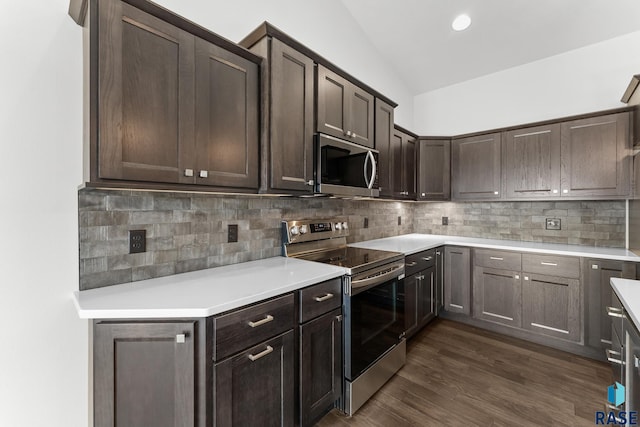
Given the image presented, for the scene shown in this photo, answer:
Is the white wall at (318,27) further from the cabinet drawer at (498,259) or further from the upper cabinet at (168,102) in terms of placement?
the cabinet drawer at (498,259)

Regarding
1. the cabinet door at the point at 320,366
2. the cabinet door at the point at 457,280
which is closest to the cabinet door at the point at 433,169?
the cabinet door at the point at 457,280

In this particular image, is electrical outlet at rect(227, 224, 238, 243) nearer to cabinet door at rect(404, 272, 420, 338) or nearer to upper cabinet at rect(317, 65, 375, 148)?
A: upper cabinet at rect(317, 65, 375, 148)

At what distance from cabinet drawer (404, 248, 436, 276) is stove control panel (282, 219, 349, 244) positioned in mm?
629

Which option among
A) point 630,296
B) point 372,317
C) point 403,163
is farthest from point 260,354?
point 403,163

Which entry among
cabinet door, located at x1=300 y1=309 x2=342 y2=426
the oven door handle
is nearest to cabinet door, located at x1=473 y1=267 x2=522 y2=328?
the oven door handle

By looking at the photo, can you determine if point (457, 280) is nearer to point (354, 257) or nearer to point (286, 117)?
point (354, 257)

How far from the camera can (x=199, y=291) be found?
4.22 feet

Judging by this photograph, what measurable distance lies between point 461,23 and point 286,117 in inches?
97.7

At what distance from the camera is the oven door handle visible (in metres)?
1.80

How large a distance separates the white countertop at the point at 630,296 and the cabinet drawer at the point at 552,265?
123 centimetres

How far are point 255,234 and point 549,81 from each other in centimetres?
370

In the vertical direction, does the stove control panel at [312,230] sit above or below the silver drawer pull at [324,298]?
above

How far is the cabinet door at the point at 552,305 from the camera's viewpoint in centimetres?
251

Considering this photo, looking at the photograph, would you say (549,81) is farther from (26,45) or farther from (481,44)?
(26,45)
